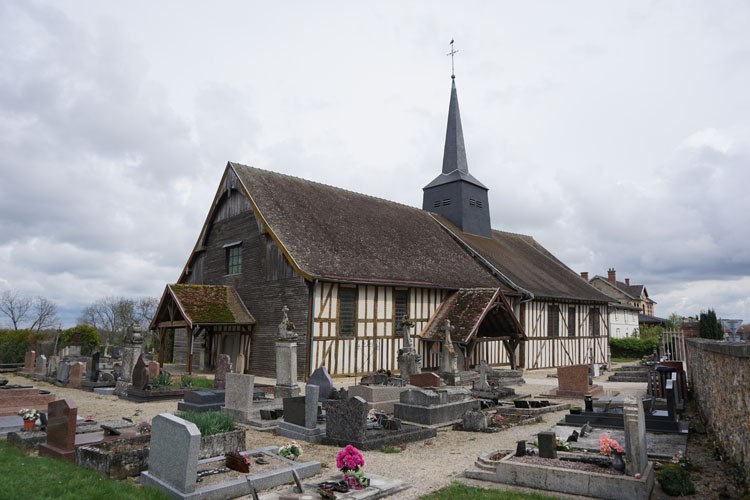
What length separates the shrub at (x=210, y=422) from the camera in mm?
7160

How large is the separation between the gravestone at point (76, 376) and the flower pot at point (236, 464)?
1241 centimetres

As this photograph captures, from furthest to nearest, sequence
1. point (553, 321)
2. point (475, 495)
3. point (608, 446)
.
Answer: point (553, 321)
point (608, 446)
point (475, 495)

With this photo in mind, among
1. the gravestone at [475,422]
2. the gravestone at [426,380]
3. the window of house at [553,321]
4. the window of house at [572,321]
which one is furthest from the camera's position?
the window of house at [572,321]

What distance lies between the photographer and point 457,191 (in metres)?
29.9

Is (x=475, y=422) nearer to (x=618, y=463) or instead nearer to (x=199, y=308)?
(x=618, y=463)

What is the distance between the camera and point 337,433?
341 inches

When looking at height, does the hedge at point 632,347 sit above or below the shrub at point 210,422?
below

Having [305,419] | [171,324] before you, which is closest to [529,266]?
[171,324]

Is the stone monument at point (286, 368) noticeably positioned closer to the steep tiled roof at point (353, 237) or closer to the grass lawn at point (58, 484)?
the steep tiled roof at point (353, 237)

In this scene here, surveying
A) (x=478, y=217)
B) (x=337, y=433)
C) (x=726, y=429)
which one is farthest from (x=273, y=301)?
(x=478, y=217)

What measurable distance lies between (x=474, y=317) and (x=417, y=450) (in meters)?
10.9

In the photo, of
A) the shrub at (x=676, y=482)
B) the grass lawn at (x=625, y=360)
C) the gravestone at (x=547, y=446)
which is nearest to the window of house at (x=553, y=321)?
the grass lawn at (x=625, y=360)

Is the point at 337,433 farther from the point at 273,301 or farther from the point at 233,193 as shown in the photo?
the point at 233,193

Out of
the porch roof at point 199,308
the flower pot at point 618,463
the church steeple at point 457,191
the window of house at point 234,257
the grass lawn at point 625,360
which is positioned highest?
the church steeple at point 457,191
